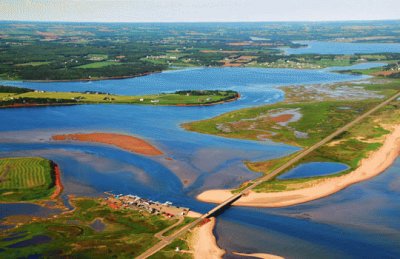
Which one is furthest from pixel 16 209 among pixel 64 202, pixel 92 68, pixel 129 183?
pixel 92 68

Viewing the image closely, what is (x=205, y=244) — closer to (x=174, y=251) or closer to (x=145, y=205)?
(x=174, y=251)

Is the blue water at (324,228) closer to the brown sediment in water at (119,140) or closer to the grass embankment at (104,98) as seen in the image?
the brown sediment in water at (119,140)

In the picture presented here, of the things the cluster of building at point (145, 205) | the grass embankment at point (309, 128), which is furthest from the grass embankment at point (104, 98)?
the cluster of building at point (145, 205)

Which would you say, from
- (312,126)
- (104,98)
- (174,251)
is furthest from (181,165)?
(104,98)

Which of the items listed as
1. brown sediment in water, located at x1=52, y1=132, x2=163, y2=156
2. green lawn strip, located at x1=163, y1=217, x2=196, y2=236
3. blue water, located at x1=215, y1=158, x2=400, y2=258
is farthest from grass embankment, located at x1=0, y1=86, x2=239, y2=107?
green lawn strip, located at x1=163, y1=217, x2=196, y2=236

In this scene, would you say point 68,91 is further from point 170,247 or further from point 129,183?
point 170,247

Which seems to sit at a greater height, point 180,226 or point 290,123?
point 290,123
